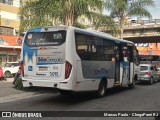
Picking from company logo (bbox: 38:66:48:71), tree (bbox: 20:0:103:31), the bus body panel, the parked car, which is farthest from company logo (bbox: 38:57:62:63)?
the parked car

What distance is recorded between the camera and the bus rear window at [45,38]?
492 inches

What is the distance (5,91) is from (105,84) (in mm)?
4988

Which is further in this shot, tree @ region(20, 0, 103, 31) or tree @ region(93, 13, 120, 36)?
tree @ region(93, 13, 120, 36)

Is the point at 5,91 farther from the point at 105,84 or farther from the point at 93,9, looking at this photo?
the point at 93,9

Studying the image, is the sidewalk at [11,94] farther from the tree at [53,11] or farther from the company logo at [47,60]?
the tree at [53,11]

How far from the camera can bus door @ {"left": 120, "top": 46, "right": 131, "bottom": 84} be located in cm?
1798

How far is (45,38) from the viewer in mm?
→ 12820

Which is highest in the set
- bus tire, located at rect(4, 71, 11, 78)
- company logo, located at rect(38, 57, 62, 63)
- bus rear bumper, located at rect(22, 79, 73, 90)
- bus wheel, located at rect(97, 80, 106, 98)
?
company logo, located at rect(38, 57, 62, 63)

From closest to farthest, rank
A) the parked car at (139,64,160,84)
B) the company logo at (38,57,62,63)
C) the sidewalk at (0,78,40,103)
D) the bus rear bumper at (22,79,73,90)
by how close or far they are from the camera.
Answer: the bus rear bumper at (22,79,73,90) < the company logo at (38,57,62,63) < the sidewalk at (0,78,40,103) < the parked car at (139,64,160,84)

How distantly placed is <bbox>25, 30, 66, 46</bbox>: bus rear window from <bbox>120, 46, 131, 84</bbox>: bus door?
20.4 ft

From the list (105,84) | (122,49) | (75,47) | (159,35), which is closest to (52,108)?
(75,47)

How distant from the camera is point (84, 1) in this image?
19.3 meters

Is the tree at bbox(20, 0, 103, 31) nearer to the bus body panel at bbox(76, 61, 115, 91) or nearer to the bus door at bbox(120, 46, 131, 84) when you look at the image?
the bus door at bbox(120, 46, 131, 84)

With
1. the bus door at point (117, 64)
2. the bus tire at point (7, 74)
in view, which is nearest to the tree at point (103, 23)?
the bus door at point (117, 64)
